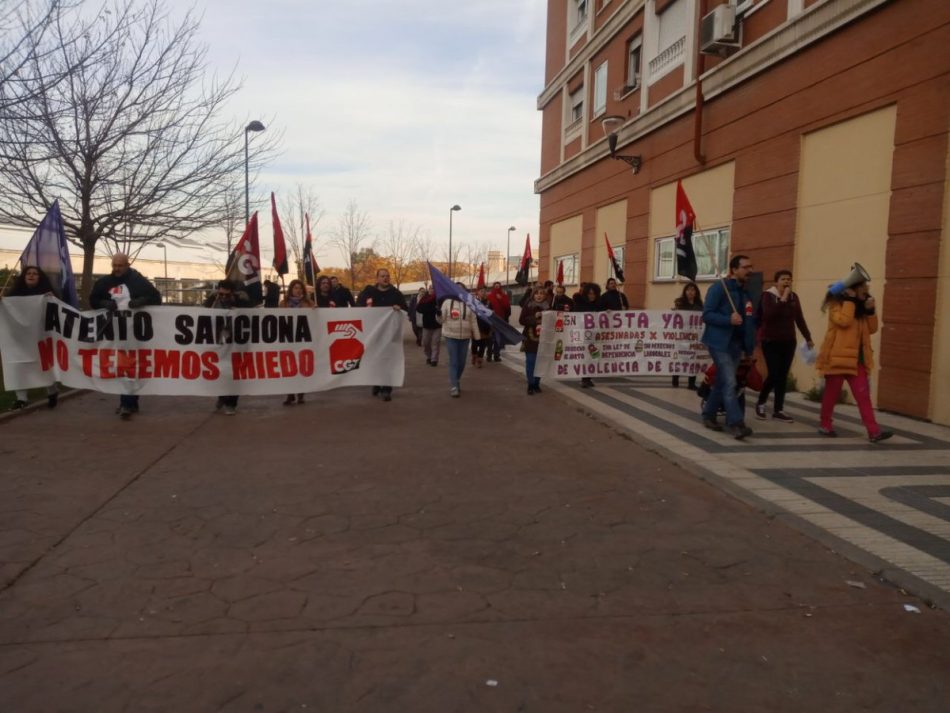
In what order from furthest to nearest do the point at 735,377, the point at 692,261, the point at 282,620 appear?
the point at 692,261 → the point at 735,377 → the point at 282,620

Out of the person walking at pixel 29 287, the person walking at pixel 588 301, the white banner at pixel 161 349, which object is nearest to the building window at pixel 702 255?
the person walking at pixel 588 301

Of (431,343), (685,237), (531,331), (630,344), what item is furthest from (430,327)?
(685,237)

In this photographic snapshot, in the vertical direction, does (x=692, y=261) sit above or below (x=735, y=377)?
above

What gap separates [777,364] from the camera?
349 inches

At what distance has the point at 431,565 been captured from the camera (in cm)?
432

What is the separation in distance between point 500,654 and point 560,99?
2268 cm

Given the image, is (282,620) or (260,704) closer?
(260,704)

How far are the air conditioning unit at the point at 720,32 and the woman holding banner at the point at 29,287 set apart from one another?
35.8 ft

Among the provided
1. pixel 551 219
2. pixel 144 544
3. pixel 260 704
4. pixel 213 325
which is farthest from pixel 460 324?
pixel 551 219

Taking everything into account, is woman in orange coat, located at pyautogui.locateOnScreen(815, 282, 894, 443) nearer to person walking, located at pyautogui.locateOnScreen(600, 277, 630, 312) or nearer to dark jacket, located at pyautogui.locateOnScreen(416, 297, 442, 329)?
person walking, located at pyautogui.locateOnScreen(600, 277, 630, 312)

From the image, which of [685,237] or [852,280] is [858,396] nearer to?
[852,280]

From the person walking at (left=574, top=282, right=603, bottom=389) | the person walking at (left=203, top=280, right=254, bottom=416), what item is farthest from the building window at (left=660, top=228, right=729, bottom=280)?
the person walking at (left=203, top=280, right=254, bottom=416)

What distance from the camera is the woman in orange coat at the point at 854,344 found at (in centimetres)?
771

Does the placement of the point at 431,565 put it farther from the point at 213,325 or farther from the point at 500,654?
the point at 213,325
